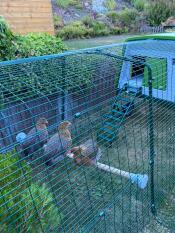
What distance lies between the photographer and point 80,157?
2.98 m

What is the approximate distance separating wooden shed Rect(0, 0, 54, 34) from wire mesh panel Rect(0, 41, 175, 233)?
2866mm

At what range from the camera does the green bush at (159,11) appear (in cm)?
1165

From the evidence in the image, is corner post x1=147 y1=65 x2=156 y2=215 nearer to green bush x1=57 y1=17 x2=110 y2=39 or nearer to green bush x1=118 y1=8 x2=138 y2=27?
green bush x1=57 y1=17 x2=110 y2=39

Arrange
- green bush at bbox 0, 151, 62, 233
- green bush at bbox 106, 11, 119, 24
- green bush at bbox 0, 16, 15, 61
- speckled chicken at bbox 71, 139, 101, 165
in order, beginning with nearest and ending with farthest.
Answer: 1. green bush at bbox 0, 151, 62, 233
2. speckled chicken at bbox 71, 139, 101, 165
3. green bush at bbox 0, 16, 15, 61
4. green bush at bbox 106, 11, 119, 24

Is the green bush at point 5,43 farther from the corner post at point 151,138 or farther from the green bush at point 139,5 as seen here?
the green bush at point 139,5

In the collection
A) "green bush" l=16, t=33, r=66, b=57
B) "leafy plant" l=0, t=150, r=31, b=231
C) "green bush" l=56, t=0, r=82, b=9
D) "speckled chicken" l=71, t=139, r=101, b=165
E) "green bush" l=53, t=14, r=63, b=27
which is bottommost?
"speckled chicken" l=71, t=139, r=101, b=165

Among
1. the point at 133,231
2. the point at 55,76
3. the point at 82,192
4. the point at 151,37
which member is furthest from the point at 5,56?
the point at 133,231

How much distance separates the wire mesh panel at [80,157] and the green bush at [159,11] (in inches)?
293

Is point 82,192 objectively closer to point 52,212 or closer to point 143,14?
point 52,212

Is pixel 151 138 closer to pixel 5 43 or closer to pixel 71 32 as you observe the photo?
pixel 5 43

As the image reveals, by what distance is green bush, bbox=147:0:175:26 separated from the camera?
38.2 feet

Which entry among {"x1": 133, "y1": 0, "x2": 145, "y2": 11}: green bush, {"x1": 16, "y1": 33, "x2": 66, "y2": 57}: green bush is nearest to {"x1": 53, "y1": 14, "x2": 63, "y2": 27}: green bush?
{"x1": 16, "y1": 33, "x2": 66, "y2": 57}: green bush

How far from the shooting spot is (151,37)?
5129mm

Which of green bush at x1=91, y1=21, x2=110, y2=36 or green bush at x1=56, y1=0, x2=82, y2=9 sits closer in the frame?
green bush at x1=91, y1=21, x2=110, y2=36
